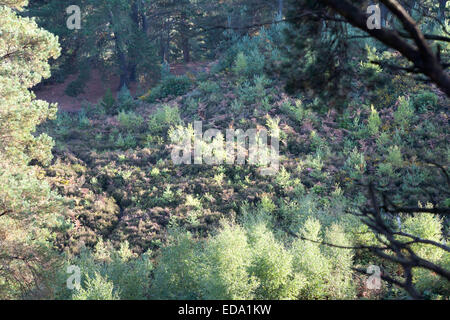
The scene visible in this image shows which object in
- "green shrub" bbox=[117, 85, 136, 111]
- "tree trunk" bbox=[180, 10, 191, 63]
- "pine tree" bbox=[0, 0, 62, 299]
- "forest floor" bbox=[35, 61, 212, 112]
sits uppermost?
"tree trunk" bbox=[180, 10, 191, 63]

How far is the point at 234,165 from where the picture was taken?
479 inches

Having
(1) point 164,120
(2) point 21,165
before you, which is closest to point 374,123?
(1) point 164,120

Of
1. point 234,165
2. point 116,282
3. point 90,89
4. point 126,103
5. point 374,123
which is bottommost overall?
point 116,282

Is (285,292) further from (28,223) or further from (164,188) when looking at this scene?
(164,188)

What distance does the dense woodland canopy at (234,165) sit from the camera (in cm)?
464

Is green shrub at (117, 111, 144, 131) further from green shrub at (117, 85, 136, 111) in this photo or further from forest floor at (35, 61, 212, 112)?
forest floor at (35, 61, 212, 112)

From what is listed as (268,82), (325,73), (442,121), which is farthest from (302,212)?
(268,82)

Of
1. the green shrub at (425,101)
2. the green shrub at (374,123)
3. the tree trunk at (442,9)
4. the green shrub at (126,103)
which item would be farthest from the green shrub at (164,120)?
the tree trunk at (442,9)

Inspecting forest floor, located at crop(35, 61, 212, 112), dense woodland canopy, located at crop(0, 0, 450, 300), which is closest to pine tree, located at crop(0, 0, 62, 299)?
dense woodland canopy, located at crop(0, 0, 450, 300)

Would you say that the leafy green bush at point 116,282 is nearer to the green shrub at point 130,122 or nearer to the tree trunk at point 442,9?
the green shrub at point 130,122

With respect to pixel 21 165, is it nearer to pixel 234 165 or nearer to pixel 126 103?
pixel 234 165

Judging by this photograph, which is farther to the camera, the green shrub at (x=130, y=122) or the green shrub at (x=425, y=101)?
the green shrub at (x=130, y=122)

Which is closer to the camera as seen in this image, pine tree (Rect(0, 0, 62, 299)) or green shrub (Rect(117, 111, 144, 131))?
pine tree (Rect(0, 0, 62, 299))

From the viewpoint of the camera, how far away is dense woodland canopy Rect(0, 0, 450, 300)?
464 cm
